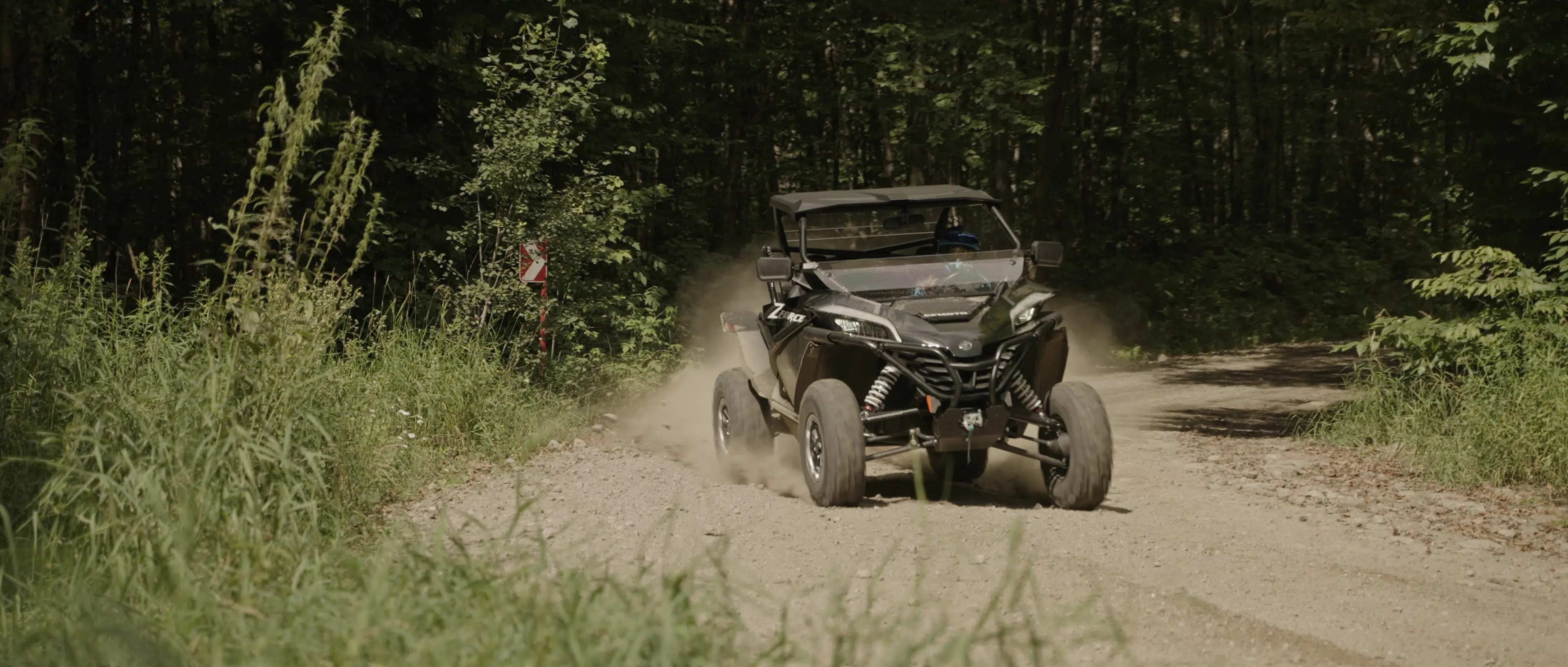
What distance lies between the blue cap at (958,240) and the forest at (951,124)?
4110mm

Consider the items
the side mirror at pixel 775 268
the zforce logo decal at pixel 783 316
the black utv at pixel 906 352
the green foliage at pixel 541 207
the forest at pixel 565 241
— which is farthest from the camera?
the green foliage at pixel 541 207

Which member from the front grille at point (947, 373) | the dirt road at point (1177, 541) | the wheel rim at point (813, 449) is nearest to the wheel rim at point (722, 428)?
the dirt road at point (1177, 541)

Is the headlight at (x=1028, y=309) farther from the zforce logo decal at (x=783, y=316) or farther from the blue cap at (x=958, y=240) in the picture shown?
the zforce logo decal at (x=783, y=316)

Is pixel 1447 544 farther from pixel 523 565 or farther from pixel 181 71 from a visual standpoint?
pixel 181 71

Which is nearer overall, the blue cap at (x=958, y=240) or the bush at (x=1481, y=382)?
the bush at (x=1481, y=382)

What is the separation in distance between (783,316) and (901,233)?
1.20m

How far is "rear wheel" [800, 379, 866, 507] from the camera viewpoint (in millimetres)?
7910

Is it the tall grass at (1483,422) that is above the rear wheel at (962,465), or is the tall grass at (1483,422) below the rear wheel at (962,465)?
above

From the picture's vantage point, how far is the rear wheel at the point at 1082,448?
7.93 m

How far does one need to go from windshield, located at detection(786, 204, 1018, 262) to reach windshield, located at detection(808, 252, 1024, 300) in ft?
0.88

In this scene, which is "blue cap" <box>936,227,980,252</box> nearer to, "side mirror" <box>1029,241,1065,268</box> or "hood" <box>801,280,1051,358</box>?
"side mirror" <box>1029,241,1065,268</box>

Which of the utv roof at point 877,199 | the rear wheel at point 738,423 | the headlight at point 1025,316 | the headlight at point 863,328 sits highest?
the utv roof at point 877,199

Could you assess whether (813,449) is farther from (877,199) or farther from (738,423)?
(877,199)

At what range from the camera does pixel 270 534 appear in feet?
16.9
